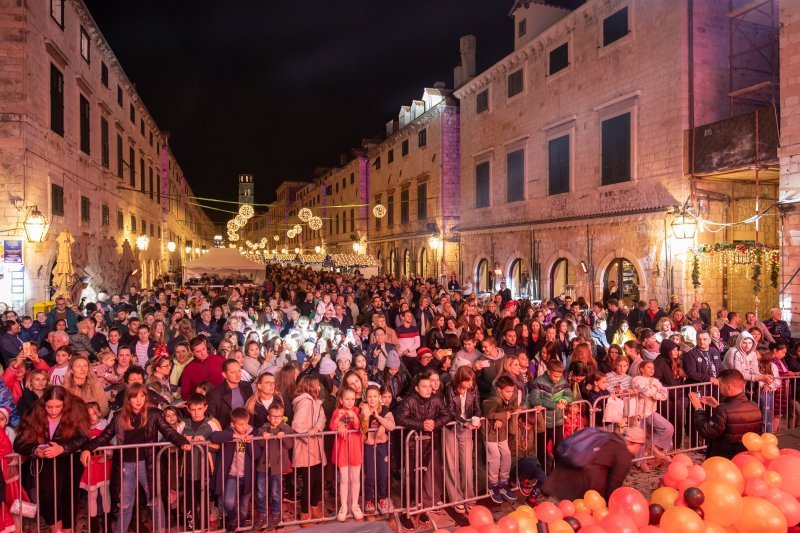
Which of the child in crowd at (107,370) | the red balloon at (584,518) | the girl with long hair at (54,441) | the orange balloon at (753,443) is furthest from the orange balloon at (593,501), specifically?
the child in crowd at (107,370)

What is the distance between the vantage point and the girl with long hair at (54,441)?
4656 mm

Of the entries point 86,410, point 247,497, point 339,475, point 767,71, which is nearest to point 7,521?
point 86,410

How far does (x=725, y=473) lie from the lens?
144 inches

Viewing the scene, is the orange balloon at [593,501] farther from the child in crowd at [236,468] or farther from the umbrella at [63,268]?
the umbrella at [63,268]

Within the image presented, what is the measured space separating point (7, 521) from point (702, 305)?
13478mm

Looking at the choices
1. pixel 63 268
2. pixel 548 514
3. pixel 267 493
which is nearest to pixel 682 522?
pixel 548 514

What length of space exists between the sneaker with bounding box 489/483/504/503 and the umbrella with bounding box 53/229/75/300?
1245cm

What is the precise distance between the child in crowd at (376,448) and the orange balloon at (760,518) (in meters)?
3.07


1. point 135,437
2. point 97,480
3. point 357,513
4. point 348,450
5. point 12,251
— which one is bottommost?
point 357,513

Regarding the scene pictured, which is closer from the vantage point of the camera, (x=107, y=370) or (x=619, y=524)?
(x=619, y=524)

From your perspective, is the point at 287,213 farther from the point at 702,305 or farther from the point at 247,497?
the point at 247,497

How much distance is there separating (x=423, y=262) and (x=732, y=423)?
2639 centimetres

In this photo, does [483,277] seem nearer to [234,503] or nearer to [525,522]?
[234,503]

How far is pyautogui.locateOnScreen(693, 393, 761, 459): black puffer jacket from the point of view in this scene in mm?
4664
